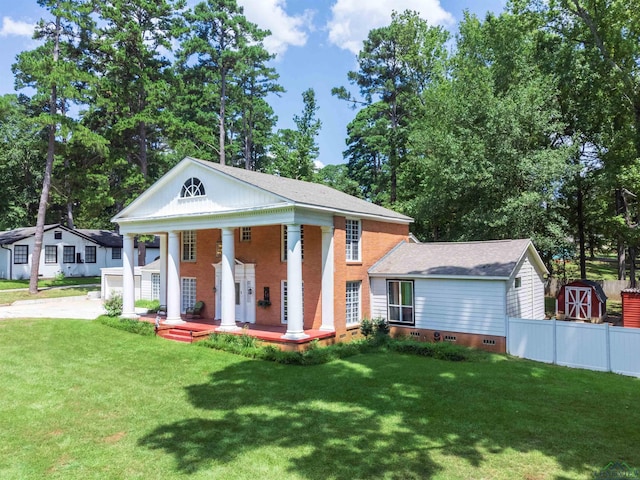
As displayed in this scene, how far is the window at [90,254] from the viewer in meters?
44.5

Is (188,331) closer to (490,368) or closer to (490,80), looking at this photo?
(490,368)

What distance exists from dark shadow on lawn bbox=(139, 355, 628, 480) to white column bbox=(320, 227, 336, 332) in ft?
14.7

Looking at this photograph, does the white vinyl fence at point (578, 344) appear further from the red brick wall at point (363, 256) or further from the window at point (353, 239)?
the window at point (353, 239)

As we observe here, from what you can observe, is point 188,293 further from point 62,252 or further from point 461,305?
point 62,252

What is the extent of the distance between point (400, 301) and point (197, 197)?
1028 cm

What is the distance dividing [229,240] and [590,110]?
77.3 feet

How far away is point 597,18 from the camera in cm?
2253

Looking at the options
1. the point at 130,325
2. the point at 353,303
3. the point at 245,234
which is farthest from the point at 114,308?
the point at 353,303

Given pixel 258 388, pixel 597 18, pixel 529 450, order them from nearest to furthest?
pixel 529 450
pixel 258 388
pixel 597 18

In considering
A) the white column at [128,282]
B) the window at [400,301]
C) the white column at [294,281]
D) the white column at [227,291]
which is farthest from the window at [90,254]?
the window at [400,301]

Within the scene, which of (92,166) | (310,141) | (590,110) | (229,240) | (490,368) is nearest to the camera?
(490,368)

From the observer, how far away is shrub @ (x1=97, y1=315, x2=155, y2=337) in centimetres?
1964

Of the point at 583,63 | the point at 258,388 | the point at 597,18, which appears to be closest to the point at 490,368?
the point at 258,388

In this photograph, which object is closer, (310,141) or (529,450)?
(529,450)
